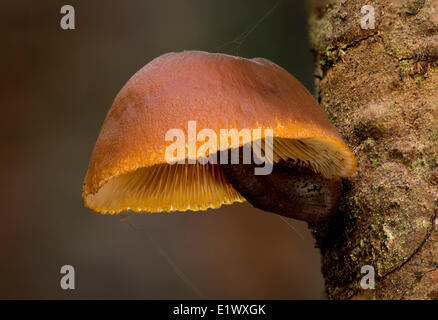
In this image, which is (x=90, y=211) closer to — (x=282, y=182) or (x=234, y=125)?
(x=282, y=182)

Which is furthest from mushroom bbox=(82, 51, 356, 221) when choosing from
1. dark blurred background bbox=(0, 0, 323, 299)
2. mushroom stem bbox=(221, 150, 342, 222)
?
dark blurred background bbox=(0, 0, 323, 299)

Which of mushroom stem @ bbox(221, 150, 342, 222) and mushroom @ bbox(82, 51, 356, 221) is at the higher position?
mushroom @ bbox(82, 51, 356, 221)

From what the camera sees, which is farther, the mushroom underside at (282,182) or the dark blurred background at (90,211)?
the dark blurred background at (90,211)

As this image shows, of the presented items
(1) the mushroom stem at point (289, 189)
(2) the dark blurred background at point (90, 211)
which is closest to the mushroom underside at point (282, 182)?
(1) the mushroom stem at point (289, 189)

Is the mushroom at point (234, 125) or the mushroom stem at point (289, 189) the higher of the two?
the mushroom at point (234, 125)

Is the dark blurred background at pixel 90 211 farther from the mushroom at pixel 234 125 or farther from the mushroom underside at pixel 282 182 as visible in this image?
the mushroom at pixel 234 125

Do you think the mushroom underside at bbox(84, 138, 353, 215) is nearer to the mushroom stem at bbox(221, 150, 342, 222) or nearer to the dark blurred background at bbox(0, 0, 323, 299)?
the mushroom stem at bbox(221, 150, 342, 222)
